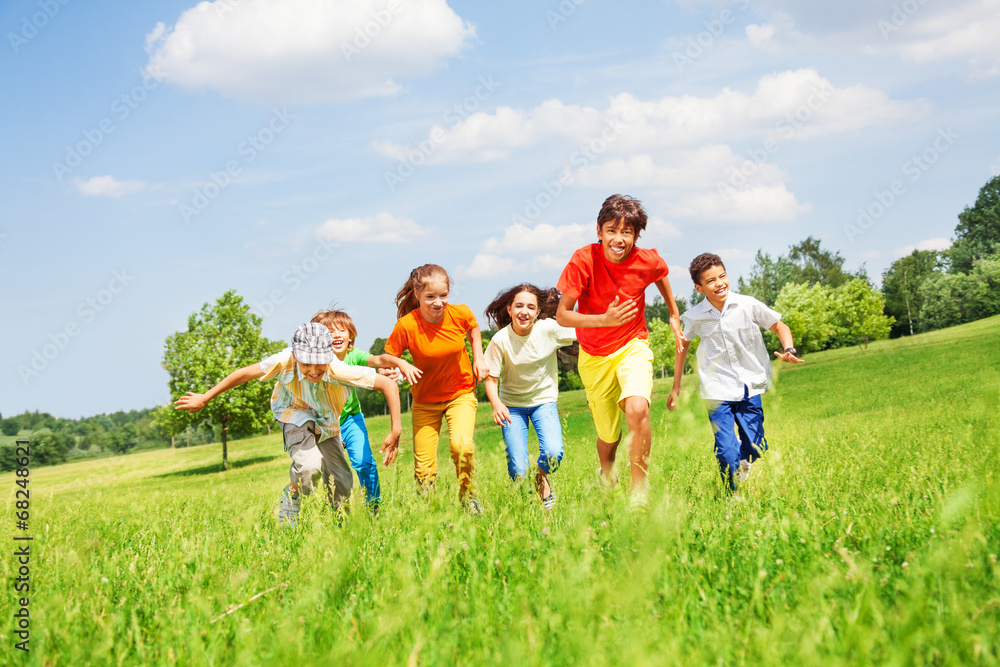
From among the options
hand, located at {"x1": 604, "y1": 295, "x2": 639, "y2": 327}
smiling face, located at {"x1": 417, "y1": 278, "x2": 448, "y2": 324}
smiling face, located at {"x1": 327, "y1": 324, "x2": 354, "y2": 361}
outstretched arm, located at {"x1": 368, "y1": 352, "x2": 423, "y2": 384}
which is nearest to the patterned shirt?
outstretched arm, located at {"x1": 368, "y1": 352, "x2": 423, "y2": 384}

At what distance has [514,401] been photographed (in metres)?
6.55

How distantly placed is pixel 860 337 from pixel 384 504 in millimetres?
61660

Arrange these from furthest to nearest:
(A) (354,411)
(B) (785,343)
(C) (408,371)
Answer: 1. (A) (354,411)
2. (B) (785,343)
3. (C) (408,371)

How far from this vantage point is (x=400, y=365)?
561cm

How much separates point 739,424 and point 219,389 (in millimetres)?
4435

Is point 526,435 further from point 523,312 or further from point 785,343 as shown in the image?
point 785,343

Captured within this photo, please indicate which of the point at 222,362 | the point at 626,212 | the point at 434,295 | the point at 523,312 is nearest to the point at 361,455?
the point at 434,295

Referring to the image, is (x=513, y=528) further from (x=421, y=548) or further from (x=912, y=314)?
(x=912, y=314)

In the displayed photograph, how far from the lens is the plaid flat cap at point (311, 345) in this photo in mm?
5199

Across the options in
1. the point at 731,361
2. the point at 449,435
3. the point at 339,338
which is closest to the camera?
the point at 449,435

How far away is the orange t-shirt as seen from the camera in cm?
610

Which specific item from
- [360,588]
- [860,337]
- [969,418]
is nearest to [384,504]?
[360,588]

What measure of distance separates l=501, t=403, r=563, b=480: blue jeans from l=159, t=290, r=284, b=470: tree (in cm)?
A: 2522

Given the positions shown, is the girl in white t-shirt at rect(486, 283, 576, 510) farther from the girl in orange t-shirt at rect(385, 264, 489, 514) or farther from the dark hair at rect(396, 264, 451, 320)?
the dark hair at rect(396, 264, 451, 320)
